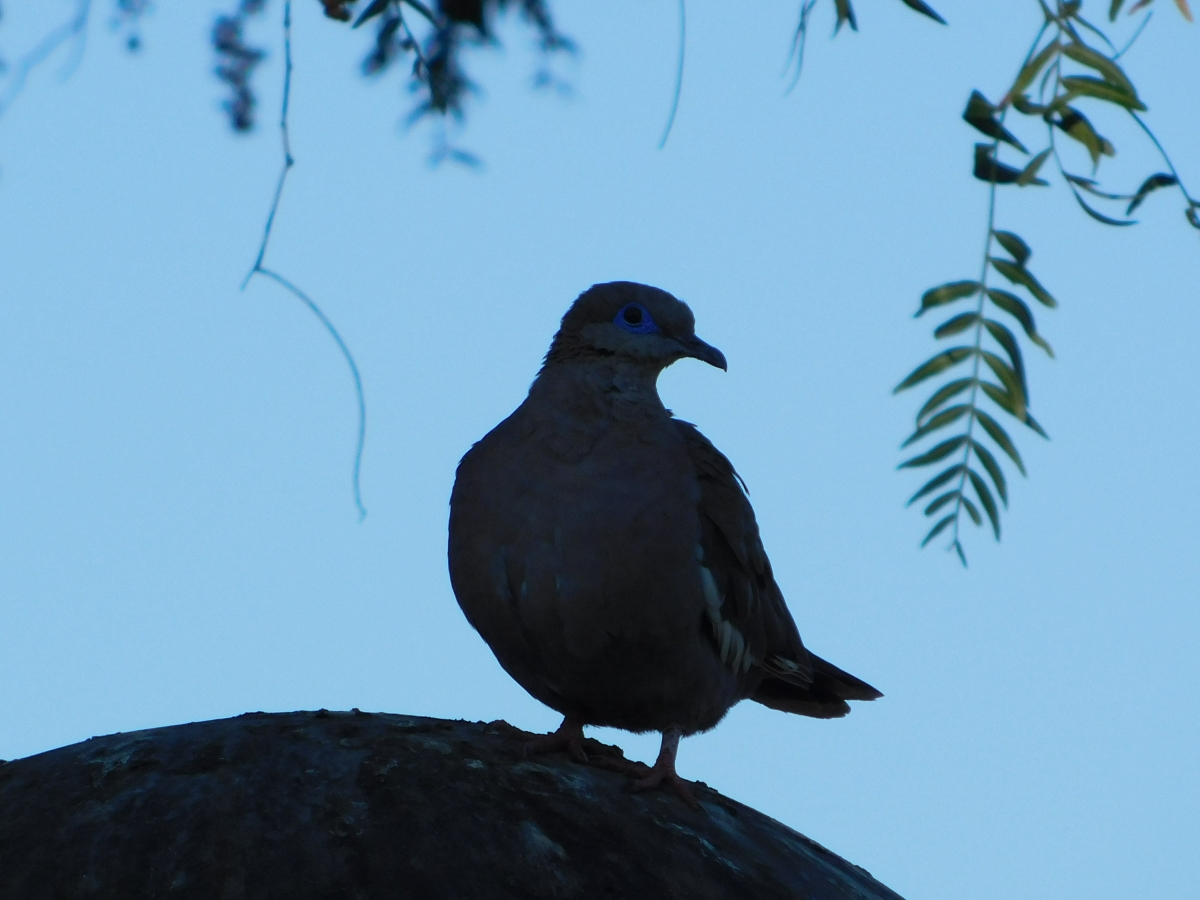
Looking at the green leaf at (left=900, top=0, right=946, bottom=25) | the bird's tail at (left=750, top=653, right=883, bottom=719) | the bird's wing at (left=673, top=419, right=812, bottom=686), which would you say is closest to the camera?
the green leaf at (left=900, top=0, right=946, bottom=25)

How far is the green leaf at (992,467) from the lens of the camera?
11.7 ft

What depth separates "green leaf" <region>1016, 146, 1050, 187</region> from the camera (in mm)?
3229

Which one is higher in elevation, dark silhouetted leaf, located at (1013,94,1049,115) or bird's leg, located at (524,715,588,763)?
dark silhouetted leaf, located at (1013,94,1049,115)

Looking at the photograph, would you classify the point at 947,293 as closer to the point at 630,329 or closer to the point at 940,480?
the point at 940,480

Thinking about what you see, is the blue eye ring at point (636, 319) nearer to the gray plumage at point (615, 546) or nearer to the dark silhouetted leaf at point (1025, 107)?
the gray plumage at point (615, 546)

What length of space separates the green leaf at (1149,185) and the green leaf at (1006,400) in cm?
49

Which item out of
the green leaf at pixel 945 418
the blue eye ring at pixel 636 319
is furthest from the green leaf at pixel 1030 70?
the blue eye ring at pixel 636 319

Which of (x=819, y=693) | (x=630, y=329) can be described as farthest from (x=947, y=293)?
(x=819, y=693)

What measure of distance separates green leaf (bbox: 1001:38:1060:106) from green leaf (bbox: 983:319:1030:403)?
0.51 m

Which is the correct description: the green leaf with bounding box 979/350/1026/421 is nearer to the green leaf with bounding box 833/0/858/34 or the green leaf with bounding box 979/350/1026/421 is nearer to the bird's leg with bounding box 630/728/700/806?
the green leaf with bounding box 833/0/858/34

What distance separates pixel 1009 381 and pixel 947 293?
0.82 ft

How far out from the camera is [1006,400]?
344 centimetres

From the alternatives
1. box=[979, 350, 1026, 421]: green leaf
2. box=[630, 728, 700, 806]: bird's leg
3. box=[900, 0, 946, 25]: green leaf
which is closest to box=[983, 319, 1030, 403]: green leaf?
box=[979, 350, 1026, 421]: green leaf

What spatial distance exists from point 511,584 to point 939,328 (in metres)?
1.74
